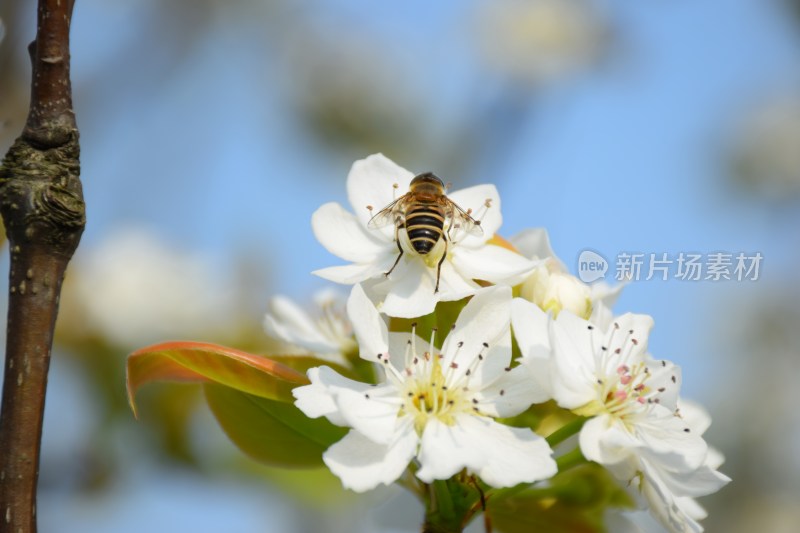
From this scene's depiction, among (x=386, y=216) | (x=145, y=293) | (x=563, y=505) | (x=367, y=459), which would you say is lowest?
(x=367, y=459)

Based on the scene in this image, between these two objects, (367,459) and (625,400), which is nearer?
(367,459)

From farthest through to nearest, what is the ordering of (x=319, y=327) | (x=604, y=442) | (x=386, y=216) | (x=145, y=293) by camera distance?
(x=145, y=293), (x=319, y=327), (x=386, y=216), (x=604, y=442)

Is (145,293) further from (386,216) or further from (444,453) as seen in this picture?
(444,453)

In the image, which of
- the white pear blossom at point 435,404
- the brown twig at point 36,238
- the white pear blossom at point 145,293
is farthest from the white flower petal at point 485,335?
the white pear blossom at point 145,293

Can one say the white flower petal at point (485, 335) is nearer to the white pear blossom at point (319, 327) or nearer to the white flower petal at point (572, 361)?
the white flower petal at point (572, 361)

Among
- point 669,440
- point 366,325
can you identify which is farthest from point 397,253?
point 669,440

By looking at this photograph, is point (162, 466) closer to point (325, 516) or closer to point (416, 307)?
point (325, 516)

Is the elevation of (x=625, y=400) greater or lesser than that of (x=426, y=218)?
lesser
